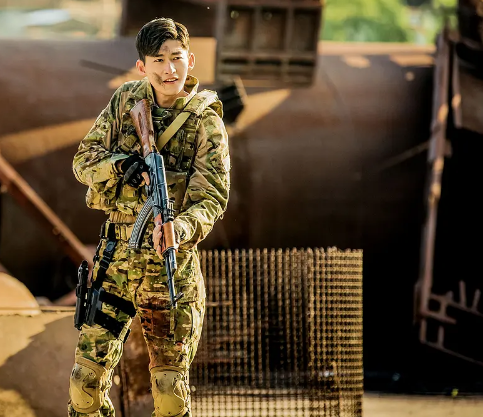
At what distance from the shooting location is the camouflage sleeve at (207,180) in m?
3.51

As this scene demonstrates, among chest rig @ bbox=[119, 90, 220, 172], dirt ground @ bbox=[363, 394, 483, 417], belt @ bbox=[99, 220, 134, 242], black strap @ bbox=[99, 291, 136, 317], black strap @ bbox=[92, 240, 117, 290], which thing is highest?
chest rig @ bbox=[119, 90, 220, 172]

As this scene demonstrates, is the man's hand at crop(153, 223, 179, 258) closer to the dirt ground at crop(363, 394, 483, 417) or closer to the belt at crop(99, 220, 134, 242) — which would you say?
the belt at crop(99, 220, 134, 242)

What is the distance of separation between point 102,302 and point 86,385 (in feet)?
1.21

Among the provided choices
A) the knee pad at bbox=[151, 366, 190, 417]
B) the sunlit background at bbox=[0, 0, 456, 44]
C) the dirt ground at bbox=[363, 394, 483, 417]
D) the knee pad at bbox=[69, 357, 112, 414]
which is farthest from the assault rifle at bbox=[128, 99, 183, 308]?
the sunlit background at bbox=[0, 0, 456, 44]

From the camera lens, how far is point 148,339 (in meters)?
3.62

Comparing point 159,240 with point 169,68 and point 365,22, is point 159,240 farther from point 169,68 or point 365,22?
point 365,22

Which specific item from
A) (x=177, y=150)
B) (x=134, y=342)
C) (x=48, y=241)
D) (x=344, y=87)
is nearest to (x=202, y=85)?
(x=344, y=87)

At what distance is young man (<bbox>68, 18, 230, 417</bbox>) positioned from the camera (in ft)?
11.6

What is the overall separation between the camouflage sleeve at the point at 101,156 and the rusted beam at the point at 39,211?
343 cm

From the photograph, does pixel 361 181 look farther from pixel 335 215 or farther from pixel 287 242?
pixel 287 242

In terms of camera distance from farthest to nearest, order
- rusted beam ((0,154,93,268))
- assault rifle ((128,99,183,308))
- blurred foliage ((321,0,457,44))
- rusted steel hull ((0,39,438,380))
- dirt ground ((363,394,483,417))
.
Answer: blurred foliage ((321,0,457,44)) < rusted steel hull ((0,39,438,380)) < rusted beam ((0,154,93,268)) < dirt ground ((363,394,483,417)) < assault rifle ((128,99,183,308))

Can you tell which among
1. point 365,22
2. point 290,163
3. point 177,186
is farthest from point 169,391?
point 365,22

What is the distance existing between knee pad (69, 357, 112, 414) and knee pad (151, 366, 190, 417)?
0.82 feet

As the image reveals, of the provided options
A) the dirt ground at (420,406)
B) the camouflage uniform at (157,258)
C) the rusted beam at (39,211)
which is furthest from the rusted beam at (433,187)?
the camouflage uniform at (157,258)
